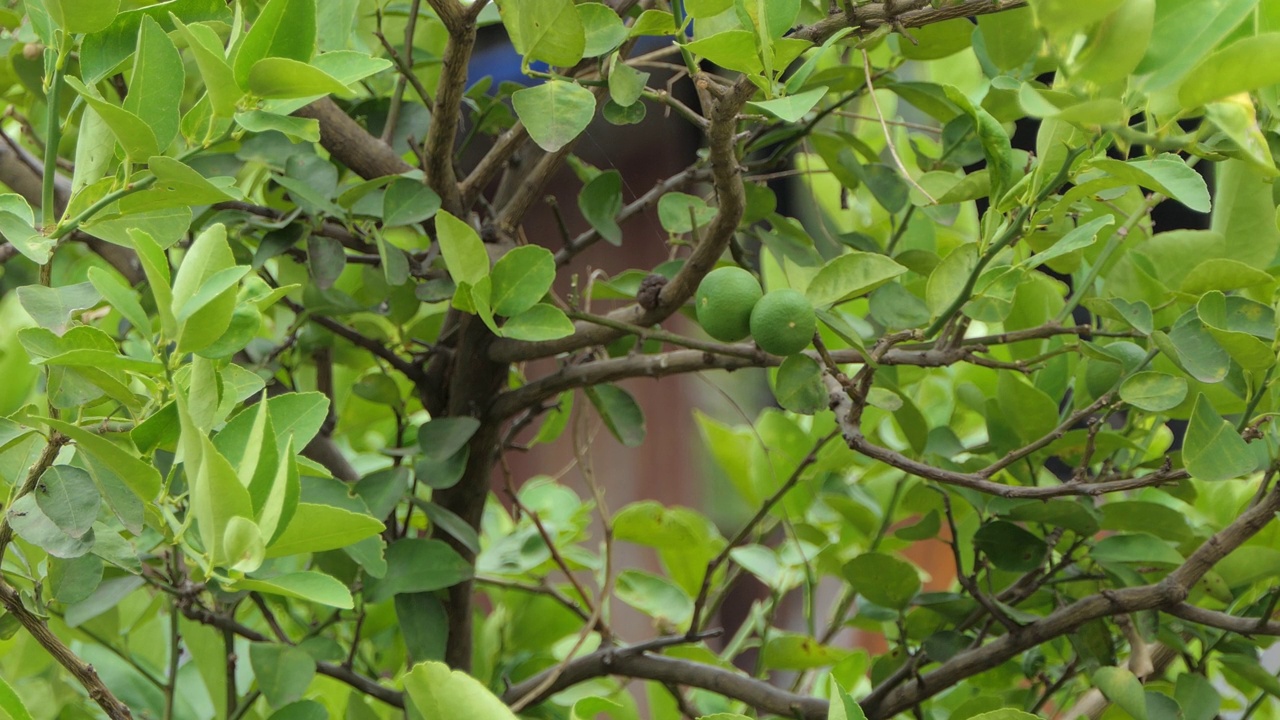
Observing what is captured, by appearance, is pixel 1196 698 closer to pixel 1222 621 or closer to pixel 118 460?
pixel 1222 621

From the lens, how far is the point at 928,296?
0.41m

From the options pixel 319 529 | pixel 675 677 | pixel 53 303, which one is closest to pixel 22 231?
pixel 53 303

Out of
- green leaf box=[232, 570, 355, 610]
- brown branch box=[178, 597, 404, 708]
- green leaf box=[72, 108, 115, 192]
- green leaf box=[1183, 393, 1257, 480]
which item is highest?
green leaf box=[72, 108, 115, 192]

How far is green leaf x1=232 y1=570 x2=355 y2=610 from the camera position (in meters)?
0.30

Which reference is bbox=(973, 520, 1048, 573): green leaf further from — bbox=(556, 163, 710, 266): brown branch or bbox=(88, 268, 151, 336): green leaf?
bbox=(88, 268, 151, 336): green leaf

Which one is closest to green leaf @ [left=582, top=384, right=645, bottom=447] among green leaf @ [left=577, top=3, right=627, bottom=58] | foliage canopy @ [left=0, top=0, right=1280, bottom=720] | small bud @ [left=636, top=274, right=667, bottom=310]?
foliage canopy @ [left=0, top=0, right=1280, bottom=720]

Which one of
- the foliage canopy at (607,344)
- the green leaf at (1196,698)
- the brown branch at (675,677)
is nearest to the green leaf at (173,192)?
the foliage canopy at (607,344)

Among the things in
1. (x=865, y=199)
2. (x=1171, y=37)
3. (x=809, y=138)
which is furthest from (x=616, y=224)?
(x=1171, y=37)

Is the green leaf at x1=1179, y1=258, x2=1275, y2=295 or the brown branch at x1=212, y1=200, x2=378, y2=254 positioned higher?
the brown branch at x1=212, y1=200, x2=378, y2=254

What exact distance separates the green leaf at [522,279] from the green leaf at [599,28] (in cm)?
Result: 9

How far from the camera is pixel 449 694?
0.29 meters

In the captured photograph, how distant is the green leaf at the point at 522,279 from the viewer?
440mm

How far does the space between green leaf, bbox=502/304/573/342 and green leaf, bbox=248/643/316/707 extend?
172mm

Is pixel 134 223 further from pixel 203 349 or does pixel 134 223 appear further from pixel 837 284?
pixel 837 284
